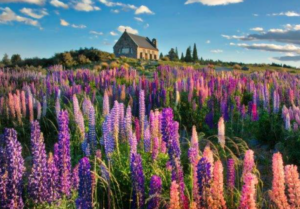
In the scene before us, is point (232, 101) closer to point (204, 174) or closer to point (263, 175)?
point (263, 175)

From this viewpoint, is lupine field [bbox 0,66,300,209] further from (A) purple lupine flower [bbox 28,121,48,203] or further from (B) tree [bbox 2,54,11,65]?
(B) tree [bbox 2,54,11,65]

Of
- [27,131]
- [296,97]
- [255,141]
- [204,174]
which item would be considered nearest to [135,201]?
[204,174]

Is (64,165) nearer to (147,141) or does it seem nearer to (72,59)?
(147,141)

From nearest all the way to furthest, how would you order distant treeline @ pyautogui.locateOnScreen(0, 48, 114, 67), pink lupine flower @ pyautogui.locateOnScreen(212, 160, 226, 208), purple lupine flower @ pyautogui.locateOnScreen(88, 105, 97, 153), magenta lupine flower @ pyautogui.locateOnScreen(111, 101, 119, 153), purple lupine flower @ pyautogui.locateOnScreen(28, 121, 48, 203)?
pink lupine flower @ pyautogui.locateOnScreen(212, 160, 226, 208), purple lupine flower @ pyautogui.locateOnScreen(28, 121, 48, 203), magenta lupine flower @ pyautogui.locateOnScreen(111, 101, 119, 153), purple lupine flower @ pyautogui.locateOnScreen(88, 105, 97, 153), distant treeline @ pyautogui.locateOnScreen(0, 48, 114, 67)

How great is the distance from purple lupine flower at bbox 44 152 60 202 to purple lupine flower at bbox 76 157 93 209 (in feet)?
1.35

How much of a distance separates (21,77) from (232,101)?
8238 millimetres

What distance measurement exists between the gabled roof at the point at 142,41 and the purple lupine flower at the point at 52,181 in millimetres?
56365

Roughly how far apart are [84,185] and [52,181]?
456mm

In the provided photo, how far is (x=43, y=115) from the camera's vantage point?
724 cm

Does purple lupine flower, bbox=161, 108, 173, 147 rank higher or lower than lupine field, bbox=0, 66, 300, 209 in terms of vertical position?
higher

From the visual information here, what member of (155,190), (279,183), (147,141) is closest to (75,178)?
(155,190)

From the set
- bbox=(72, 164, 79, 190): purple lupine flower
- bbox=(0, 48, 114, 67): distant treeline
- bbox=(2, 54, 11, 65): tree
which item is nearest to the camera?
bbox=(72, 164, 79, 190): purple lupine flower

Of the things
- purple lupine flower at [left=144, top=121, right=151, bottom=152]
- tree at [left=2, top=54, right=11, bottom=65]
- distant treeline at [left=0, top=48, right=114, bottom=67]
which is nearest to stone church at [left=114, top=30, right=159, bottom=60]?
tree at [left=2, top=54, right=11, bottom=65]

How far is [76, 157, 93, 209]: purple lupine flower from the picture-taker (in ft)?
8.61
